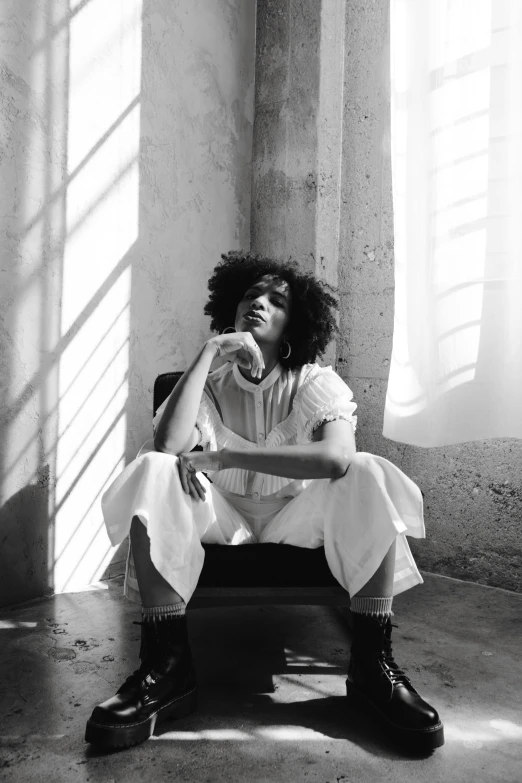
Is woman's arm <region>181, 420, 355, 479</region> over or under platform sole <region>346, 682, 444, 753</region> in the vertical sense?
over

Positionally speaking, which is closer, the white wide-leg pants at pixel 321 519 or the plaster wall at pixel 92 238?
the white wide-leg pants at pixel 321 519

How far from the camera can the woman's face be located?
231 centimetres

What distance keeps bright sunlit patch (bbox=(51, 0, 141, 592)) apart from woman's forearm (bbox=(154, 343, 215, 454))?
3.12ft

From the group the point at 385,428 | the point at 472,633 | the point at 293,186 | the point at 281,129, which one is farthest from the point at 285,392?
the point at 281,129

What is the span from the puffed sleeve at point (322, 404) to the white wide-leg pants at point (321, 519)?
204mm

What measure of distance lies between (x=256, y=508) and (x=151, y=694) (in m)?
0.72

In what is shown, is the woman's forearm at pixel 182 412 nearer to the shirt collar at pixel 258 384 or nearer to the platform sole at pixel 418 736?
the shirt collar at pixel 258 384

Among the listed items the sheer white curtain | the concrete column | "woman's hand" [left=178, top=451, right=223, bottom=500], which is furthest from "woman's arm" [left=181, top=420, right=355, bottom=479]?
the concrete column

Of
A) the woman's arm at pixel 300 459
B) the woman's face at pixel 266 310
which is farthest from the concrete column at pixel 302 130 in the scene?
the woman's arm at pixel 300 459

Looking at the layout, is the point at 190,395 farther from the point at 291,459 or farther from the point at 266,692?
the point at 266,692

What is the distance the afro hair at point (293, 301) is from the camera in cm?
245

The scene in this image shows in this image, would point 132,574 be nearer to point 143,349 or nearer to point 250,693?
point 250,693

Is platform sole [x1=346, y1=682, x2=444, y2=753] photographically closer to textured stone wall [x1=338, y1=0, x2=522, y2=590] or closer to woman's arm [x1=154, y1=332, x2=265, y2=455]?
woman's arm [x1=154, y1=332, x2=265, y2=455]

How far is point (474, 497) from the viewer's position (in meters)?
3.12
